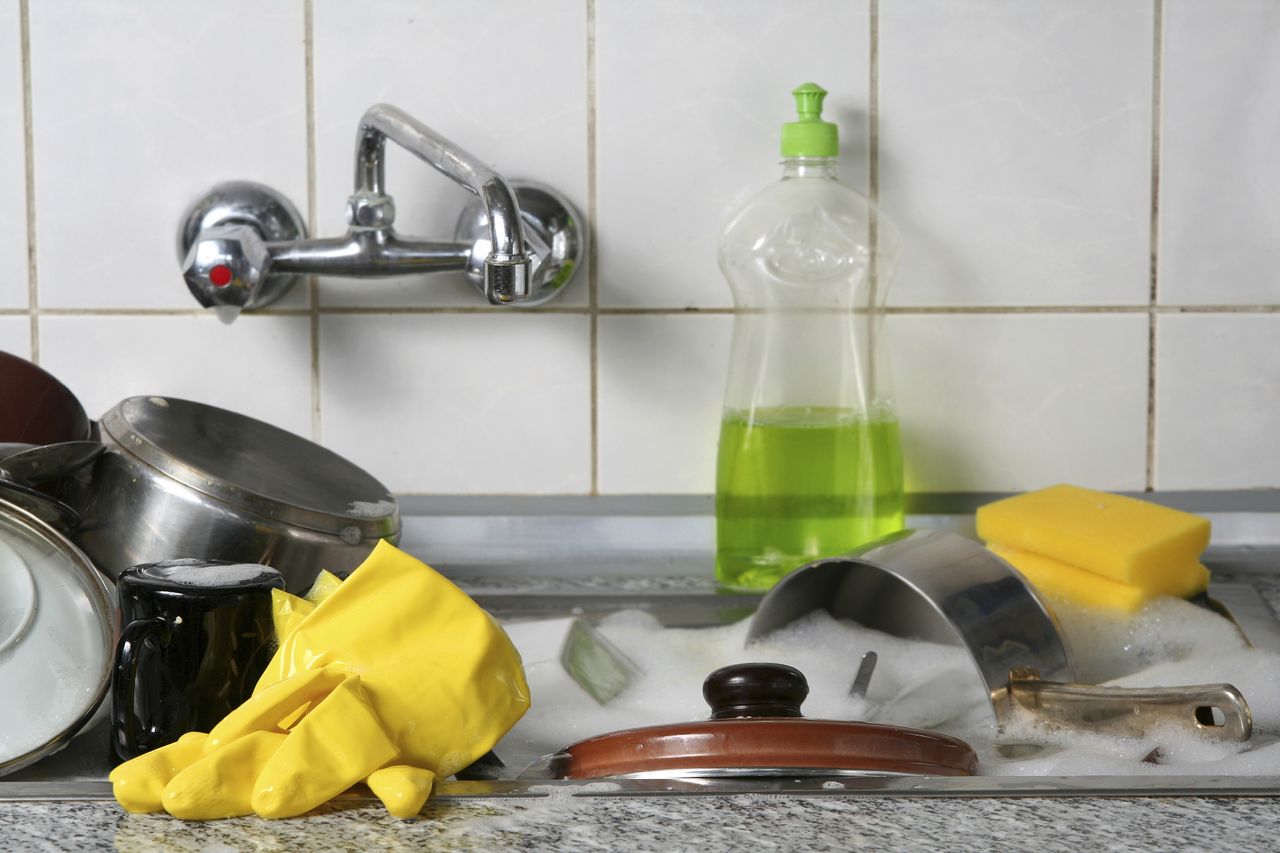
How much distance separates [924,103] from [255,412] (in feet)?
1.83

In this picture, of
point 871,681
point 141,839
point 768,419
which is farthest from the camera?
point 768,419

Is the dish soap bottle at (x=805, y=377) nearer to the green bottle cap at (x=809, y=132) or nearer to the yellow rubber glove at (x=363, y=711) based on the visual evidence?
the green bottle cap at (x=809, y=132)

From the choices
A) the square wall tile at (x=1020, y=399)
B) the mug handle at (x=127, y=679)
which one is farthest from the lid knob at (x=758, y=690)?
the square wall tile at (x=1020, y=399)

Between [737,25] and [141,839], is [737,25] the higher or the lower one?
the higher one

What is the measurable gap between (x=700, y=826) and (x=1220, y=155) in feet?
2.34

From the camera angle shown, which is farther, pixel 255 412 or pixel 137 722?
pixel 255 412

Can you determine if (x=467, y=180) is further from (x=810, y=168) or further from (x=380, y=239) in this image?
(x=810, y=168)

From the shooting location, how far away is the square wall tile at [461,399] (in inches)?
37.4

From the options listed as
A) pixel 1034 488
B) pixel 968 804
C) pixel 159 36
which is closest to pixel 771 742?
pixel 968 804

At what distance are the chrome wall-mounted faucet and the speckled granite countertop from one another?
1.12ft

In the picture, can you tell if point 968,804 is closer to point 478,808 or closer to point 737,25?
point 478,808

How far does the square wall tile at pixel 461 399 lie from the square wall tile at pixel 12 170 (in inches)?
9.3

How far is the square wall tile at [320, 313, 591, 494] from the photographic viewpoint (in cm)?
95

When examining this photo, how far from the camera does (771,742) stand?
495 mm
